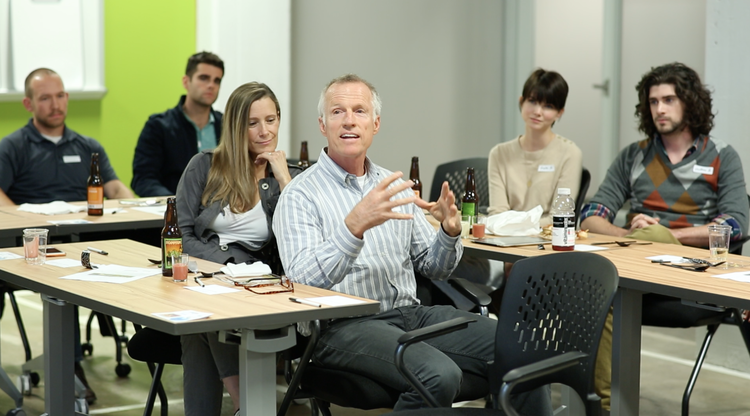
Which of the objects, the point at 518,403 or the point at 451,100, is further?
the point at 451,100

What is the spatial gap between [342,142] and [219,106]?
12.0ft

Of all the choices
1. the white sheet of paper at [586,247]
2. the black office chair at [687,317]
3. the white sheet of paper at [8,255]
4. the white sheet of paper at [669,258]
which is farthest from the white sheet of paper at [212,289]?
the black office chair at [687,317]

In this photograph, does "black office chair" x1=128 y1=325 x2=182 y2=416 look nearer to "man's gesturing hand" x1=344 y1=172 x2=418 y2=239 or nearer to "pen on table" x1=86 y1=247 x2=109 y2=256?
"pen on table" x1=86 y1=247 x2=109 y2=256

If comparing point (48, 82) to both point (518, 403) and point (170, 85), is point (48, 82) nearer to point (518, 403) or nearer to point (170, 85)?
point (170, 85)

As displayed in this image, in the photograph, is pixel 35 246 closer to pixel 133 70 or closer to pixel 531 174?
pixel 531 174

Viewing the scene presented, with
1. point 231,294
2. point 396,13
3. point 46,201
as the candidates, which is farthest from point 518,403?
point 396,13

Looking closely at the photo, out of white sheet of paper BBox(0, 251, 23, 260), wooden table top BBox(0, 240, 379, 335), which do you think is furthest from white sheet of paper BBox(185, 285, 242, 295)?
white sheet of paper BBox(0, 251, 23, 260)

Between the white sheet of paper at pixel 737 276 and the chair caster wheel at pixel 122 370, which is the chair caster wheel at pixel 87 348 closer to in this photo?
the chair caster wheel at pixel 122 370

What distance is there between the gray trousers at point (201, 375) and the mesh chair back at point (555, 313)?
2.95 ft

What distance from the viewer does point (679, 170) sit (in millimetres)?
3939

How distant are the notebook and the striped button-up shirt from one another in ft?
1.42

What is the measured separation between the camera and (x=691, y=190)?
12.9 feet

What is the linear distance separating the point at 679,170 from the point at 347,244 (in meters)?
2.05

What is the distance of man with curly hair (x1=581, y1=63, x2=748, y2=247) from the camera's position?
151 inches
